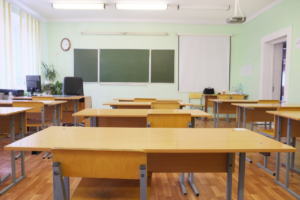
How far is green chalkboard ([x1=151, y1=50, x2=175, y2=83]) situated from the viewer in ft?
20.1

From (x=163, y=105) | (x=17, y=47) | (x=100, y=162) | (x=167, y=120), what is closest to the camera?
(x=100, y=162)

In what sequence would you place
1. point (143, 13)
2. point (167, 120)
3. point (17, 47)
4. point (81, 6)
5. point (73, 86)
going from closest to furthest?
point (167, 120), point (73, 86), point (81, 6), point (17, 47), point (143, 13)

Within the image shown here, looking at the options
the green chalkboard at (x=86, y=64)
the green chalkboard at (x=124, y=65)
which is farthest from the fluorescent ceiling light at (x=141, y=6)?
the green chalkboard at (x=86, y=64)

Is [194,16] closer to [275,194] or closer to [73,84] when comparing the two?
[73,84]

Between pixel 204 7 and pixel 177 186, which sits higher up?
pixel 204 7

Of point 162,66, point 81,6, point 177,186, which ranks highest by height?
point 81,6

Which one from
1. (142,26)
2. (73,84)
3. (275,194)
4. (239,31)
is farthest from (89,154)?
(239,31)

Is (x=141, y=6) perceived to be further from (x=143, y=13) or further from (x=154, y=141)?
(x=154, y=141)

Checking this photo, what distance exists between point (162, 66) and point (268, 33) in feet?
9.32

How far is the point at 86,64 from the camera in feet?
20.0

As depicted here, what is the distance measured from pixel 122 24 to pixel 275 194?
555cm

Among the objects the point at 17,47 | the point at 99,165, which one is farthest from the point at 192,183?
the point at 17,47

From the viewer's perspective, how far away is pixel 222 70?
621 cm

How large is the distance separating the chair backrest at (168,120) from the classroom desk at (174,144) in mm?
313
